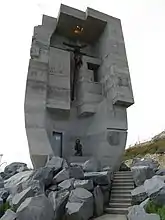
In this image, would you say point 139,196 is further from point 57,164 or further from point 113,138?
point 113,138

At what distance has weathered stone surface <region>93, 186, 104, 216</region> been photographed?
305 inches

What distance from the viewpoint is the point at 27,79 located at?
11641 millimetres

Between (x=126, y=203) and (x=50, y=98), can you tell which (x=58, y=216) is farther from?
(x=50, y=98)

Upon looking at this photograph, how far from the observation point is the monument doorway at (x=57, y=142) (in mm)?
12172

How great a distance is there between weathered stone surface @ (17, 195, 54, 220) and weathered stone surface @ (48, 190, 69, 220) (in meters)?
0.44

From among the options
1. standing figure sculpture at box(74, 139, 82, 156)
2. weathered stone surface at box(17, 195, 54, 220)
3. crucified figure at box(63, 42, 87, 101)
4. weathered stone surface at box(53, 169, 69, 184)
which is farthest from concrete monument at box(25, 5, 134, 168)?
weathered stone surface at box(17, 195, 54, 220)

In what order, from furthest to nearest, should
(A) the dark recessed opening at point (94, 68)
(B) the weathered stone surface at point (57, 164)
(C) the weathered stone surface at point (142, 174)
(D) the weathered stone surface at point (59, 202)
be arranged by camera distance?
(A) the dark recessed opening at point (94, 68)
(B) the weathered stone surface at point (57, 164)
(C) the weathered stone surface at point (142, 174)
(D) the weathered stone surface at point (59, 202)

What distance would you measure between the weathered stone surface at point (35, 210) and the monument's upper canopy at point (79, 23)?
941 cm

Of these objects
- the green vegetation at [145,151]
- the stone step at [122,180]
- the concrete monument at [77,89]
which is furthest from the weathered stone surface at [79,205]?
the green vegetation at [145,151]

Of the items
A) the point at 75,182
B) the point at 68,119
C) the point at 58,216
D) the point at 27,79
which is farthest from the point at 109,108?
the point at 58,216

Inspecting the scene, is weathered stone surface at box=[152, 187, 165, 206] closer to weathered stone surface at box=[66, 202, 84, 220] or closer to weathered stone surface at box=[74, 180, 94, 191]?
weathered stone surface at box=[66, 202, 84, 220]

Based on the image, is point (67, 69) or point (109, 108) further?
point (67, 69)

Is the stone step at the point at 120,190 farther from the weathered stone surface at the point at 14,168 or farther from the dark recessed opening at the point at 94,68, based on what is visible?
the dark recessed opening at the point at 94,68

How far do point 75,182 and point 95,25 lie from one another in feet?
27.7
